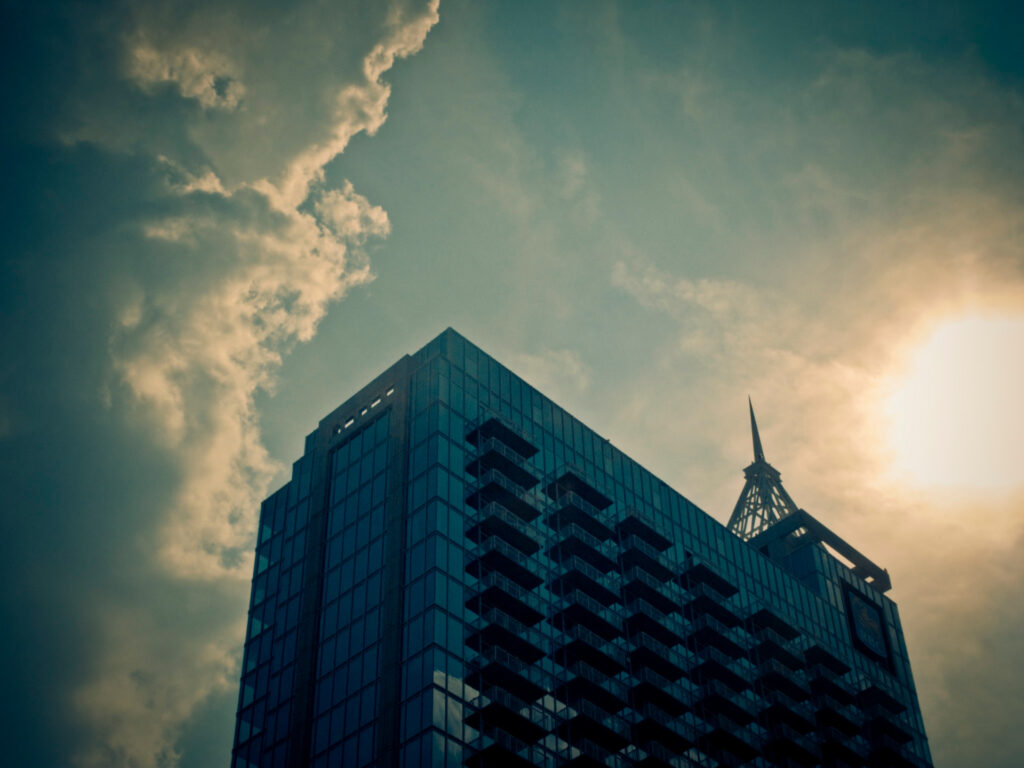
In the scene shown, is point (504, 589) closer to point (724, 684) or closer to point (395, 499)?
point (395, 499)

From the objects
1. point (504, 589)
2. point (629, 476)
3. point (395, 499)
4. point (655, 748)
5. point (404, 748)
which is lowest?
point (404, 748)

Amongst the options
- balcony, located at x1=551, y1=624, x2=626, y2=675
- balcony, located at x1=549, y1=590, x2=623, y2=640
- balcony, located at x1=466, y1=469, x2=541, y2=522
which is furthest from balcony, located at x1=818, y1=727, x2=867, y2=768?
balcony, located at x1=466, y1=469, x2=541, y2=522

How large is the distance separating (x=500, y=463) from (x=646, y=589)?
52.2 feet

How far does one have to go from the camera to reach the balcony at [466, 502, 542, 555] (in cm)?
7881

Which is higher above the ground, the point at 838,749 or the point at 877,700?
the point at 877,700

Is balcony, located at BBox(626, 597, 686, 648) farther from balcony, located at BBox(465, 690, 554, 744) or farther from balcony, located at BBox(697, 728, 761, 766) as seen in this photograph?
balcony, located at BBox(465, 690, 554, 744)

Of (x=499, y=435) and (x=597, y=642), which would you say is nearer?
(x=597, y=642)

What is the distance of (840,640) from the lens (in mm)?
113438

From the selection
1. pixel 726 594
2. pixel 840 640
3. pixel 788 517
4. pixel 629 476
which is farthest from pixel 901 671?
pixel 629 476

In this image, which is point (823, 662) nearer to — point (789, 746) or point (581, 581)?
point (789, 746)

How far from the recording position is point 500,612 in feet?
247

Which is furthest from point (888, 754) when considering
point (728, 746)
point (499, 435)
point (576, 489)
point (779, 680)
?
point (499, 435)

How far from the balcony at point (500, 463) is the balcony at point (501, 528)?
3113 millimetres

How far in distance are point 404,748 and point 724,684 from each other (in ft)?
109
